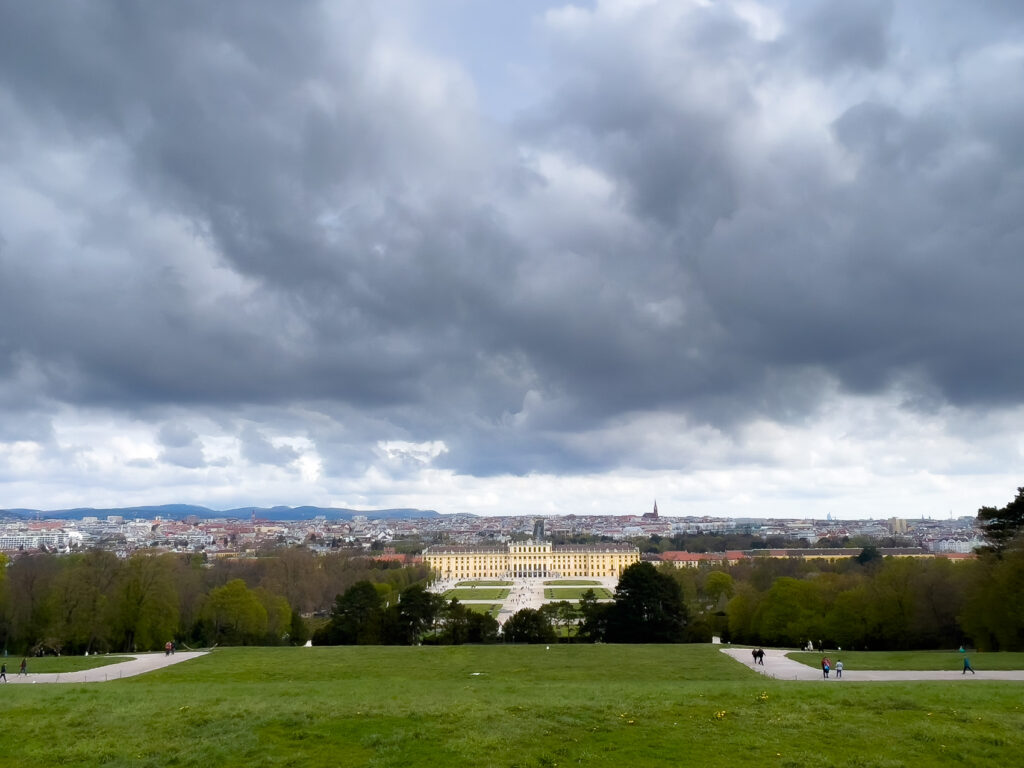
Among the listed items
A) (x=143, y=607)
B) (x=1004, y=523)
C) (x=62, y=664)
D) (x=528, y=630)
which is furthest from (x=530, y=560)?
(x=62, y=664)

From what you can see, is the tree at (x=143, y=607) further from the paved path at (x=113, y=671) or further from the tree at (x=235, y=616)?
the paved path at (x=113, y=671)

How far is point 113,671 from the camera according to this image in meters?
23.8

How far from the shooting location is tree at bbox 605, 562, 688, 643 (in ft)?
121

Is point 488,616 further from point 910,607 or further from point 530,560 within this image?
A: point 530,560

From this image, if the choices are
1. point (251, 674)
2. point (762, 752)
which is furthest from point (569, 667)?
point (762, 752)

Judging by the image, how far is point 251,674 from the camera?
2192 cm

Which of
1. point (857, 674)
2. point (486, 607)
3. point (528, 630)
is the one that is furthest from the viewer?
point (486, 607)

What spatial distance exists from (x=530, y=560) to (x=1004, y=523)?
9396 centimetres

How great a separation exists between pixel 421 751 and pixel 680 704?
4.96 m

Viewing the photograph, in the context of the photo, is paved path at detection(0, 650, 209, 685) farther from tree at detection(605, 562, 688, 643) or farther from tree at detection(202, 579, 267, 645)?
tree at detection(605, 562, 688, 643)

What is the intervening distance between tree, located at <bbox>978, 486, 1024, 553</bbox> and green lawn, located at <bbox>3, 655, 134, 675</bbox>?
36912 mm

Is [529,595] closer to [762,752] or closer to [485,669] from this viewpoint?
[485,669]

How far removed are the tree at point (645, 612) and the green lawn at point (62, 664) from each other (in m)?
22.7

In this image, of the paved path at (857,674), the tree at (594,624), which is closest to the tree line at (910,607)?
the tree at (594,624)
